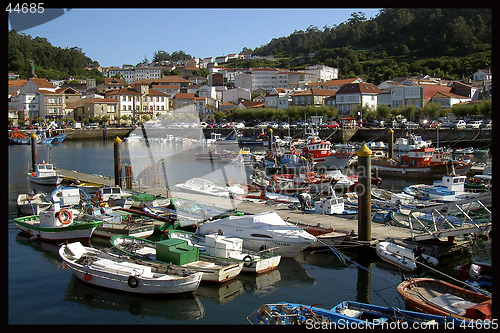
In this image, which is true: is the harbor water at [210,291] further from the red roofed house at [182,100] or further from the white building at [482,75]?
the red roofed house at [182,100]

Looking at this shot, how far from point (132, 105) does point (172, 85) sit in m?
15.0

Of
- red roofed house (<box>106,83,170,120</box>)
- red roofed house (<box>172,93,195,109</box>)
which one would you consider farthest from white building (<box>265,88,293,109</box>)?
red roofed house (<box>106,83,170,120</box>)

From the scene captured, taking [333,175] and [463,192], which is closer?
[463,192]

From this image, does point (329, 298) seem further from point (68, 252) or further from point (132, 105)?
point (132, 105)

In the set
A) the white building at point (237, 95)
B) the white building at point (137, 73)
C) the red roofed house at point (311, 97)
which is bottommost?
the red roofed house at point (311, 97)

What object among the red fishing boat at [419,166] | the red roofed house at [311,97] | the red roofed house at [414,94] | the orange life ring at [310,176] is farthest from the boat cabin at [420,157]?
the red roofed house at [311,97]

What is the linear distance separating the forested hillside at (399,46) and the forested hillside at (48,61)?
53563 mm

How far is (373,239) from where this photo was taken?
12469mm

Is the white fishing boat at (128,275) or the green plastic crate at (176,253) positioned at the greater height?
the green plastic crate at (176,253)

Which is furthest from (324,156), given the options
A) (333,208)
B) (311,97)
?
(311,97)

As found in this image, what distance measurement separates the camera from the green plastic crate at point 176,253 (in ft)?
35.5

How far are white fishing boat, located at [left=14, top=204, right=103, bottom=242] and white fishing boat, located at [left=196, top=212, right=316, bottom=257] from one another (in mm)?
4042

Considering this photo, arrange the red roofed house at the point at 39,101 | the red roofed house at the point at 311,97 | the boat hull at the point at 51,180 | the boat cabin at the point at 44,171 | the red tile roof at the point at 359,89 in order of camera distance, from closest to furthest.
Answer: the boat hull at the point at 51,180, the boat cabin at the point at 44,171, the red tile roof at the point at 359,89, the red roofed house at the point at 311,97, the red roofed house at the point at 39,101
